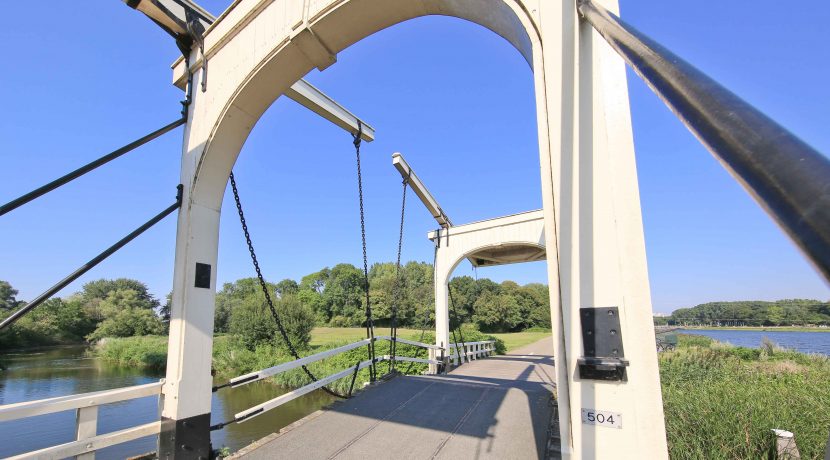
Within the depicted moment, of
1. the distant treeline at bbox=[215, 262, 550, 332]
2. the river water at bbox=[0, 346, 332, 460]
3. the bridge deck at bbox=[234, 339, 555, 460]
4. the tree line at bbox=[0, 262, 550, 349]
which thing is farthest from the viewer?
the distant treeline at bbox=[215, 262, 550, 332]

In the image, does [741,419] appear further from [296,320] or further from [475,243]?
[296,320]

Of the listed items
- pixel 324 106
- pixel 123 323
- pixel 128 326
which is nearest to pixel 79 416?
pixel 324 106

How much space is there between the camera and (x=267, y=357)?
19953 millimetres

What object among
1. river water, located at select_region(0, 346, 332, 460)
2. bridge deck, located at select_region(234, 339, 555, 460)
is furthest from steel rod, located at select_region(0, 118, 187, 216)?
river water, located at select_region(0, 346, 332, 460)

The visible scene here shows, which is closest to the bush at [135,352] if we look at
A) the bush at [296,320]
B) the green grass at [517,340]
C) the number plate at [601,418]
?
the bush at [296,320]

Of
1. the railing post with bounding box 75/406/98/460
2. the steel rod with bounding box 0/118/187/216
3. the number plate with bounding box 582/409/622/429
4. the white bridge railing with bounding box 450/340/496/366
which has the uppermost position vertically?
the steel rod with bounding box 0/118/187/216

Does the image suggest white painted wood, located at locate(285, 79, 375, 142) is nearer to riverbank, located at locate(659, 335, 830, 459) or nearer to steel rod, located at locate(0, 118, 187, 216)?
steel rod, located at locate(0, 118, 187, 216)

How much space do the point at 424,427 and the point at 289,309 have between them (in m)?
18.8

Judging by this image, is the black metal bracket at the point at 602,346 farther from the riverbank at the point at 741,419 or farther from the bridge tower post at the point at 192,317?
the bridge tower post at the point at 192,317

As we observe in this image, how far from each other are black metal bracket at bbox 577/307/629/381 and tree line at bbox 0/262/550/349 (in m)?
16.0

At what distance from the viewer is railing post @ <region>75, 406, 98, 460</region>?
2.38 m

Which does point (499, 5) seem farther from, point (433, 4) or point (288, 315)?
point (288, 315)

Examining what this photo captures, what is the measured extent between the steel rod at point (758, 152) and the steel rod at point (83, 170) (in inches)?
133

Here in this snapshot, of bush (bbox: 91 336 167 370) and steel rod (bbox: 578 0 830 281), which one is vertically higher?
steel rod (bbox: 578 0 830 281)
